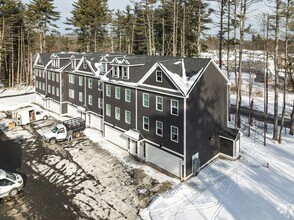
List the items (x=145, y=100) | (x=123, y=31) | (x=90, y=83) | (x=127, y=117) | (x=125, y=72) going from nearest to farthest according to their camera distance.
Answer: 1. (x=145, y=100)
2. (x=127, y=117)
3. (x=125, y=72)
4. (x=90, y=83)
5. (x=123, y=31)

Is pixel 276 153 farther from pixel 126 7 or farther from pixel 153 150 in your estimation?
pixel 126 7

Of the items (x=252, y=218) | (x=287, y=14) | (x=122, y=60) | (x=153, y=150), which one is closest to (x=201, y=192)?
(x=252, y=218)

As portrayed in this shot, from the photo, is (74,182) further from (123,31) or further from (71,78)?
(123,31)

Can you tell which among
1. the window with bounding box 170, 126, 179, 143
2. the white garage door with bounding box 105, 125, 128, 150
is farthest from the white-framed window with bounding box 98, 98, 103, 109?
the window with bounding box 170, 126, 179, 143

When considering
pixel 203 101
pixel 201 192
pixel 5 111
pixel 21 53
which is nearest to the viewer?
pixel 201 192

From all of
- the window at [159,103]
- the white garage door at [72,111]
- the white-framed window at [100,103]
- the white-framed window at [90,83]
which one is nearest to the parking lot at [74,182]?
the white-framed window at [100,103]

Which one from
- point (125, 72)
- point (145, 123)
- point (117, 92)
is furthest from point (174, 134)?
point (125, 72)
